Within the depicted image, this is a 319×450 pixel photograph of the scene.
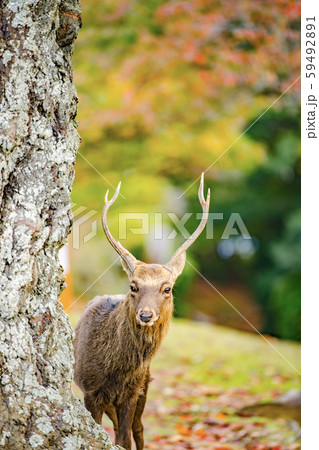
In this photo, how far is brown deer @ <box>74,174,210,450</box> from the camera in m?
3.15

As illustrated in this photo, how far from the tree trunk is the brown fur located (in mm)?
552

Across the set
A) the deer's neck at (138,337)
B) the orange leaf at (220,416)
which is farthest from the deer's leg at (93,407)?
the orange leaf at (220,416)

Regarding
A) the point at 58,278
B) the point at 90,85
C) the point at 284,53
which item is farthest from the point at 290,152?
the point at 58,278

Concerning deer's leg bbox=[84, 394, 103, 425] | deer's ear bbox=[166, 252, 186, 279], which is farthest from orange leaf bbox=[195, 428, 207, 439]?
deer's ear bbox=[166, 252, 186, 279]

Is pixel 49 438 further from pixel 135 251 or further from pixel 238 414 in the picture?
pixel 135 251

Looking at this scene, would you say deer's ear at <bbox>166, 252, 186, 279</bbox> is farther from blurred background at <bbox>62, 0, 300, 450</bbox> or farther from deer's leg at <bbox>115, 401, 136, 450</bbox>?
blurred background at <bbox>62, 0, 300, 450</bbox>

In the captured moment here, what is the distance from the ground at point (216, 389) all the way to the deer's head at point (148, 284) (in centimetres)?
134

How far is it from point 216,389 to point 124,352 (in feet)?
10.7

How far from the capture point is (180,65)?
737 centimetres

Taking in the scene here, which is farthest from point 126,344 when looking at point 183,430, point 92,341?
point 183,430

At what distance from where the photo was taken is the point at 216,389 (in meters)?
6.32

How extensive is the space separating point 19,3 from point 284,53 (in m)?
5.39

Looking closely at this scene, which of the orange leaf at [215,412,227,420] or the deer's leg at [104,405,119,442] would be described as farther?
the orange leaf at [215,412,227,420]

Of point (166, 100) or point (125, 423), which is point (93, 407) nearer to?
point (125, 423)
